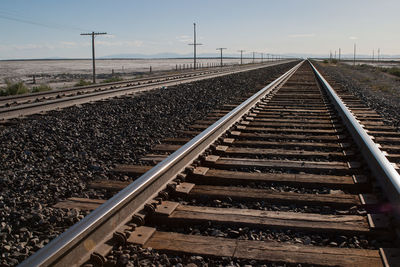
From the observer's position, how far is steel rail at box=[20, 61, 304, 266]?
2150mm

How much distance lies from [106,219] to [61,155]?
2.86m

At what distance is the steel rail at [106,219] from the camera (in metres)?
2.15

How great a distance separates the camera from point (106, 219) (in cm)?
265

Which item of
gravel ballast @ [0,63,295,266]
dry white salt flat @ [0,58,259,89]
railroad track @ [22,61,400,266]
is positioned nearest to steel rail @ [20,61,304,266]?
railroad track @ [22,61,400,266]

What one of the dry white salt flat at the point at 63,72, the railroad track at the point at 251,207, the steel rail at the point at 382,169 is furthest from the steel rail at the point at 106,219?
the dry white salt flat at the point at 63,72

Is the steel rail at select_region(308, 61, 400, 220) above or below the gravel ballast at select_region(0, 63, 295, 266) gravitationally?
above

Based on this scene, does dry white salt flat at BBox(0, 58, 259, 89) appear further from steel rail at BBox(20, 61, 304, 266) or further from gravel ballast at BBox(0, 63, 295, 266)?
steel rail at BBox(20, 61, 304, 266)

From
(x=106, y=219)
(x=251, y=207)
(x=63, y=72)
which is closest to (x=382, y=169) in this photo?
(x=251, y=207)

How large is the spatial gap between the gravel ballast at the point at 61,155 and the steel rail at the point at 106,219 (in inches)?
18.6

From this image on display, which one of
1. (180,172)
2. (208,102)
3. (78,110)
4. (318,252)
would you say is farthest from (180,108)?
(318,252)

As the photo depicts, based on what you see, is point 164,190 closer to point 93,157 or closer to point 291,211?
point 291,211

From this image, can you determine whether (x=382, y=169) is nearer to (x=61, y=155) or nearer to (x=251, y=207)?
(x=251, y=207)

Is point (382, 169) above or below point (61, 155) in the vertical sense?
above

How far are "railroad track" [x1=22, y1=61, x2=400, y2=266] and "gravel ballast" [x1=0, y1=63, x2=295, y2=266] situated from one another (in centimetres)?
28
